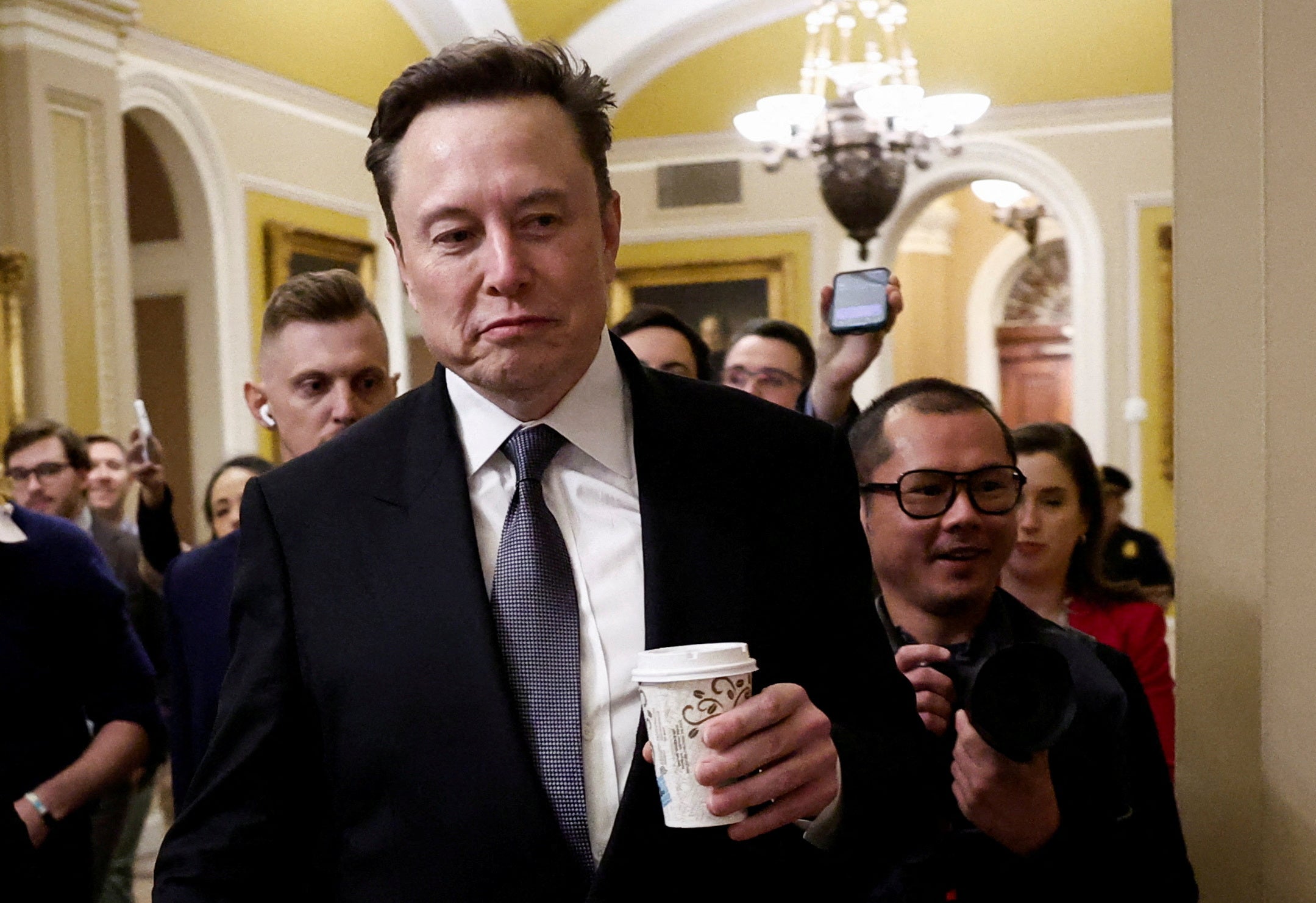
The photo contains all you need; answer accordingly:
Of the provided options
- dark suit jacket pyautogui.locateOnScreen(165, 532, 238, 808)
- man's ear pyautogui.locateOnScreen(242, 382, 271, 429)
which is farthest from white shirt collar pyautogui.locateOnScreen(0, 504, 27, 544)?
man's ear pyautogui.locateOnScreen(242, 382, 271, 429)

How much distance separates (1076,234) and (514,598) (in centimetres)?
966

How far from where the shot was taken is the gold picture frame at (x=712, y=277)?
11.0 metres

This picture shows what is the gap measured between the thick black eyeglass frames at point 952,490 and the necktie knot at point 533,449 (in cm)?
84

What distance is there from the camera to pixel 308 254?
29.9 feet

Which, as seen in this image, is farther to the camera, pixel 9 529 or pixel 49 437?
pixel 49 437

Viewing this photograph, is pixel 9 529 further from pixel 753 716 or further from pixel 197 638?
pixel 753 716

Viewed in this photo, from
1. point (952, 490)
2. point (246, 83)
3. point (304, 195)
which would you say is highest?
point (246, 83)

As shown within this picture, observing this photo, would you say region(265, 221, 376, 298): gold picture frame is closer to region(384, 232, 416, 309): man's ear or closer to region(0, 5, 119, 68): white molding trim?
region(0, 5, 119, 68): white molding trim

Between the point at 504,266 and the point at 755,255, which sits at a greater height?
the point at 755,255

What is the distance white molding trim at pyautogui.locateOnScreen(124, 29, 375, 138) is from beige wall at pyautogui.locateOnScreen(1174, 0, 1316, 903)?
267 inches

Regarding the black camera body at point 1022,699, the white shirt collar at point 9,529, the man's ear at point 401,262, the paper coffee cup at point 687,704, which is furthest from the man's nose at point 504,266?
the white shirt collar at point 9,529

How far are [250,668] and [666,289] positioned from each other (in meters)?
10.0

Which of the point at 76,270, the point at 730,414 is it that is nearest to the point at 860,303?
the point at 730,414

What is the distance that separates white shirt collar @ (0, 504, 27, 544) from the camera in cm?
256
